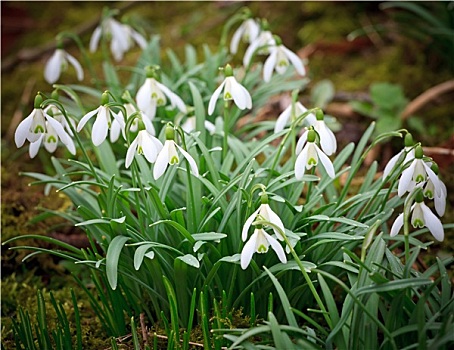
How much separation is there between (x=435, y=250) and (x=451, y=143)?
0.55 m

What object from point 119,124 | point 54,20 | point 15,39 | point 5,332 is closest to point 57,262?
point 5,332

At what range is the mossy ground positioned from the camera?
213cm

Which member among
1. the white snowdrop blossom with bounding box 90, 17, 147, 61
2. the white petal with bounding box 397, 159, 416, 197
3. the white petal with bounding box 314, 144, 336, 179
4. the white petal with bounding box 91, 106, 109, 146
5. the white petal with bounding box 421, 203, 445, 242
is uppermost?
the white snowdrop blossom with bounding box 90, 17, 147, 61

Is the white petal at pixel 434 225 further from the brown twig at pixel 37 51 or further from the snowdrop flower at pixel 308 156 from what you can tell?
the brown twig at pixel 37 51

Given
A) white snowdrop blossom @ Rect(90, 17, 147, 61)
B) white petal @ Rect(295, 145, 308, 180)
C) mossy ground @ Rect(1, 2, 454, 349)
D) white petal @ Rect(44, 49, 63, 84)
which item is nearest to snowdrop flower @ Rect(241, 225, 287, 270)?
white petal @ Rect(295, 145, 308, 180)

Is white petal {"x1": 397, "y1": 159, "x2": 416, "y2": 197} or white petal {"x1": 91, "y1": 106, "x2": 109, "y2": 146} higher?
white petal {"x1": 91, "y1": 106, "x2": 109, "y2": 146}

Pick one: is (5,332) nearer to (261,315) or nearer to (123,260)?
(123,260)

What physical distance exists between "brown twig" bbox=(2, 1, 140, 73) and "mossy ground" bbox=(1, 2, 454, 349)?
1.6 inches

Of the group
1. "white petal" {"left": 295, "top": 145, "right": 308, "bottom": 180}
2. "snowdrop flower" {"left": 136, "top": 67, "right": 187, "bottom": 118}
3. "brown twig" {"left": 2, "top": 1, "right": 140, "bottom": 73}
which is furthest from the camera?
"brown twig" {"left": 2, "top": 1, "right": 140, "bottom": 73}

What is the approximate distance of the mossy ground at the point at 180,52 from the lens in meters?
2.13

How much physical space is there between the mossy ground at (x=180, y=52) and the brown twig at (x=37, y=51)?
41 millimetres

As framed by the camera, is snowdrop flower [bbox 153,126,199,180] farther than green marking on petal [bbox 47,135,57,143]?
No

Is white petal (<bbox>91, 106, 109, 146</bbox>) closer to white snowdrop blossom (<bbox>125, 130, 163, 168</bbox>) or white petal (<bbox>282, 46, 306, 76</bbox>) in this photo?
white snowdrop blossom (<bbox>125, 130, 163, 168</bbox>)

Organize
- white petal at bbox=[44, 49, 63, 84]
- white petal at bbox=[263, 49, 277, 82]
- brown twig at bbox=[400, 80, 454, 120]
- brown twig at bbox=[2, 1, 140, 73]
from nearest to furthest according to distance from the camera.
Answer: white petal at bbox=[263, 49, 277, 82] → white petal at bbox=[44, 49, 63, 84] → brown twig at bbox=[400, 80, 454, 120] → brown twig at bbox=[2, 1, 140, 73]
